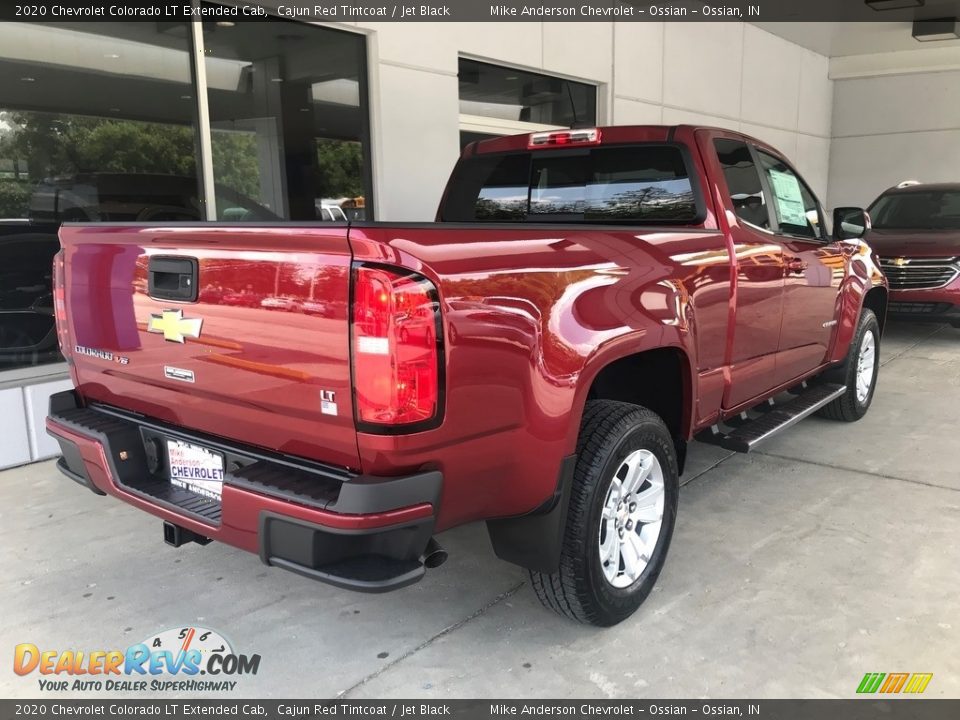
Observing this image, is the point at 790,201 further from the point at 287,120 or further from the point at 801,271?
the point at 287,120

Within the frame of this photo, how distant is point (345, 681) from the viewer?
2639mm

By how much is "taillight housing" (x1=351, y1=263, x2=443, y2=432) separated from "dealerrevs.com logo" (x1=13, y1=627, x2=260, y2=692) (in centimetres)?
129

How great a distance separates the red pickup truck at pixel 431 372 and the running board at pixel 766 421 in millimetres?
47

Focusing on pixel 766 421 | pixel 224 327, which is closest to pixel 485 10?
pixel 766 421

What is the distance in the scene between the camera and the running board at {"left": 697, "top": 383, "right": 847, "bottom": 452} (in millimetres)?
3832

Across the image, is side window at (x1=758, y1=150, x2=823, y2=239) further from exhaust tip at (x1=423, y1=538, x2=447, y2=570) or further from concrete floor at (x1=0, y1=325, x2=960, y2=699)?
exhaust tip at (x1=423, y1=538, x2=447, y2=570)

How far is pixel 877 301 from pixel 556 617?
441 cm

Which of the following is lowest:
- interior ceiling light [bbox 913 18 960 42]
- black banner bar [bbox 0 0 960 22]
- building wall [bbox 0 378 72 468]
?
building wall [bbox 0 378 72 468]

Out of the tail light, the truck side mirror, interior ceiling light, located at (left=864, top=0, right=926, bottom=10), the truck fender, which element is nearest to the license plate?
the tail light

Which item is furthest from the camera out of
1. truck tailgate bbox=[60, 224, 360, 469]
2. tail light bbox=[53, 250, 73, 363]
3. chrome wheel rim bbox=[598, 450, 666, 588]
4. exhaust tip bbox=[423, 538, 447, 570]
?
tail light bbox=[53, 250, 73, 363]

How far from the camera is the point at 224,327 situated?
2.35 m

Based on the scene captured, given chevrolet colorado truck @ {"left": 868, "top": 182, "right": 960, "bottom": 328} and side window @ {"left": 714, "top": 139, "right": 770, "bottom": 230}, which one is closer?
side window @ {"left": 714, "top": 139, "right": 770, "bottom": 230}

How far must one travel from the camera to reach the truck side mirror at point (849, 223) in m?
Answer: 5.02

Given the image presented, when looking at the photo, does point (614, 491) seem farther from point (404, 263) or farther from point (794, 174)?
point (794, 174)
